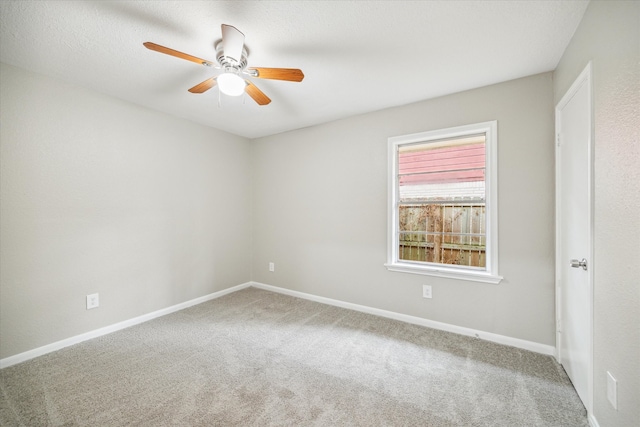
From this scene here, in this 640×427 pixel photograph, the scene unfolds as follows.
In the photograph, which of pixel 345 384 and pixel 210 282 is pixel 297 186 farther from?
pixel 345 384

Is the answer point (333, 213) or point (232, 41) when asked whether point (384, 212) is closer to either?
point (333, 213)

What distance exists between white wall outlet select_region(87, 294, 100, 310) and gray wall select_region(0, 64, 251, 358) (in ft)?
0.17

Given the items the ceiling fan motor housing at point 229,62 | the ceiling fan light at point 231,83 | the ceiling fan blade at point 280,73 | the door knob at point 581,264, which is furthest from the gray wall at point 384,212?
the ceiling fan light at point 231,83

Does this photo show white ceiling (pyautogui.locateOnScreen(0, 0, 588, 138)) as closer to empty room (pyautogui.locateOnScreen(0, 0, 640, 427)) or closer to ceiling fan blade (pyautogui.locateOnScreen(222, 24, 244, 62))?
empty room (pyautogui.locateOnScreen(0, 0, 640, 427))

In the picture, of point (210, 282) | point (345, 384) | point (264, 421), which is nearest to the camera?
point (264, 421)

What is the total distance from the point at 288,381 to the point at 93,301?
83.5 inches

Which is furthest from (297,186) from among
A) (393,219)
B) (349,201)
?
(393,219)

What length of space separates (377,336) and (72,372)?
2.52m

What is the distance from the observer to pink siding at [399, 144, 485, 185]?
2639mm

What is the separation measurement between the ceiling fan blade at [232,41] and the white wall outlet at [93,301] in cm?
259

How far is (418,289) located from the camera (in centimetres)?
284

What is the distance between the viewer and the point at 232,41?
1.57 m

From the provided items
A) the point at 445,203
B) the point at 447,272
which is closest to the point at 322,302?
the point at 447,272

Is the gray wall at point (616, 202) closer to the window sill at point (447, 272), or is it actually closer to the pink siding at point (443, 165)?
the window sill at point (447, 272)
